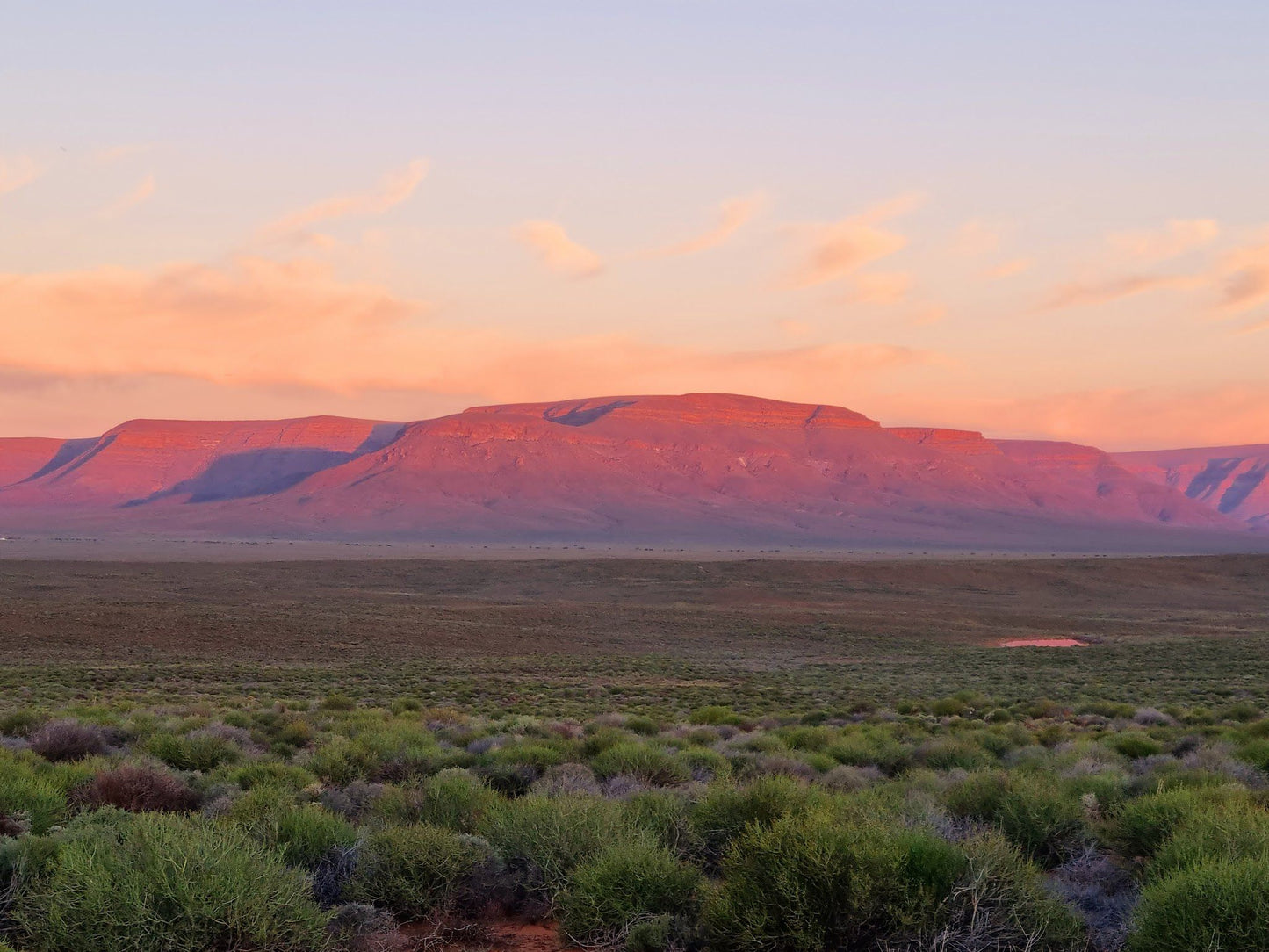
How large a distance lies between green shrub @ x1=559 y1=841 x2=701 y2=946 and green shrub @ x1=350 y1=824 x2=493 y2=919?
0.81m

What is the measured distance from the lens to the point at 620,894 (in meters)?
5.99

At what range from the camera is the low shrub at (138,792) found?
27.7 feet

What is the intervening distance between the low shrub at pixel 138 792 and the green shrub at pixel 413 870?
2.76 meters

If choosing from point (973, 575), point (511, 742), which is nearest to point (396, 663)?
point (511, 742)

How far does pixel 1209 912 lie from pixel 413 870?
4371 mm

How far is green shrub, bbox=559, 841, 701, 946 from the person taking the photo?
5.87 meters

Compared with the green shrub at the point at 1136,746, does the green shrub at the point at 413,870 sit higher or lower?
higher

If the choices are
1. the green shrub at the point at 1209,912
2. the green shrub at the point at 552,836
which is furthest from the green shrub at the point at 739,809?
the green shrub at the point at 1209,912

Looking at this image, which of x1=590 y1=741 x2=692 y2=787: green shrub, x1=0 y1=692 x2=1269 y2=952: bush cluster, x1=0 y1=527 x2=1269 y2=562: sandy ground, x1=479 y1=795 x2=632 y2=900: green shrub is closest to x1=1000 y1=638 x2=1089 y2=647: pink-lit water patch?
x1=0 y1=692 x2=1269 y2=952: bush cluster

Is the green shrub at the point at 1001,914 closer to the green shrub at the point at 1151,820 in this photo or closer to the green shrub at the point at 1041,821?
the green shrub at the point at 1151,820

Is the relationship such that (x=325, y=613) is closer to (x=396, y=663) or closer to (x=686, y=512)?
(x=396, y=663)

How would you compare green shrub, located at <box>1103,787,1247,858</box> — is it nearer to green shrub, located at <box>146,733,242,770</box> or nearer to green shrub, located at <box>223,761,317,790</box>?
green shrub, located at <box>223,761,317,790</box>

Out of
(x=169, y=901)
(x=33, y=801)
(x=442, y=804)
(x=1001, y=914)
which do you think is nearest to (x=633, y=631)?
(x=442, y=804)

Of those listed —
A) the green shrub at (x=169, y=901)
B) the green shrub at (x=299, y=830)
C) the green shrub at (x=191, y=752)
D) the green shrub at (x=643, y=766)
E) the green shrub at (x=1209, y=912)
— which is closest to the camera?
the green shrub at (x=1209, y=912)
